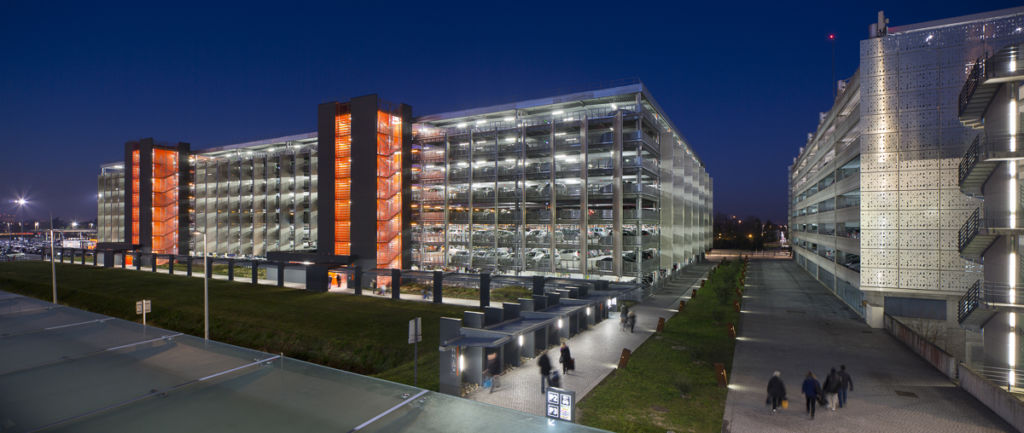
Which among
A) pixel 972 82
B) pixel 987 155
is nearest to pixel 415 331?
pixel 987 155

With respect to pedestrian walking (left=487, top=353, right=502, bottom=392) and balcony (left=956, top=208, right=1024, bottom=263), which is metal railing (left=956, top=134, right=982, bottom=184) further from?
pedestrian walking (left=487, top=353, right=502, bottom=392)

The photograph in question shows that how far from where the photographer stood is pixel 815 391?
1375cm

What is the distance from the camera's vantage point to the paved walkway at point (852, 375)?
1361 cm

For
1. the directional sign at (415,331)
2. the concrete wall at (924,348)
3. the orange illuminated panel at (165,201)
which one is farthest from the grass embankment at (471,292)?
the orange illuminated panel at (165,201)

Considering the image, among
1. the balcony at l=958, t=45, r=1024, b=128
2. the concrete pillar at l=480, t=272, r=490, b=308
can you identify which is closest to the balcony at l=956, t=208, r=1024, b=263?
the balcony at l=958, t=45, r=1024, b=128

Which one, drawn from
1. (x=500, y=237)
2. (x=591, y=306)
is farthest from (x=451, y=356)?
(x=500, y=237)

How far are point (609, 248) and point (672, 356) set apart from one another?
26307 mm

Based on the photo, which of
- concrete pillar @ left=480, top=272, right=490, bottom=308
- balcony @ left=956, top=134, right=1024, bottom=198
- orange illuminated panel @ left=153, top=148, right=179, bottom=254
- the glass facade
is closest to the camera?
balcony @ left=956, top=134, right=1024, bottom=198

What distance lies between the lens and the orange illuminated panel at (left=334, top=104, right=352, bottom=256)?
54500mm

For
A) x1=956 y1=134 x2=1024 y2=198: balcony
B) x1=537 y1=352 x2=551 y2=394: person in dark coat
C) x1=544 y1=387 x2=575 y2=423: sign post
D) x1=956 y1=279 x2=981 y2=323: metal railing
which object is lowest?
x1=537 y1=352 x2=551 y2=394: person in dark coat

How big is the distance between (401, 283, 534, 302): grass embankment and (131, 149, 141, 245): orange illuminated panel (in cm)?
6831

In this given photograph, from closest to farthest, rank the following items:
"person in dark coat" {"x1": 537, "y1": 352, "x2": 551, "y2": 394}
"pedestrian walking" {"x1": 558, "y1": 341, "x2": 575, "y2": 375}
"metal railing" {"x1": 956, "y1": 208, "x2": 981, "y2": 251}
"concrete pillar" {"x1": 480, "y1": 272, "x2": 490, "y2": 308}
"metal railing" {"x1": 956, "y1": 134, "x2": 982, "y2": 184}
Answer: "person in dark coat" {"x1": 537, "y1": 352, "x2": 551, "y2": 394} < "pedestrian walking" {"x1": 558, "y1": 341, "x2": 575, "y2": 375} < "metal railing" {"x1": 956, "y1": 134, "x2": 982, "y2": 184} < "metal railing" {"x1": 956, "y1": 208, "x2": 981, "y2": 251} < "concrete pillar" {"x1": 480, "y1": 272, "x2": 490, "y2": 308}

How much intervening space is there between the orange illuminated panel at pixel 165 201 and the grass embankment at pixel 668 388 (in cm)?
9203

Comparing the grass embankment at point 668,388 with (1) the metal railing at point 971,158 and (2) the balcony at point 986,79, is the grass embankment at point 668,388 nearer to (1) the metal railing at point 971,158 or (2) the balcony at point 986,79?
(1) the metal railing at point 971,158
